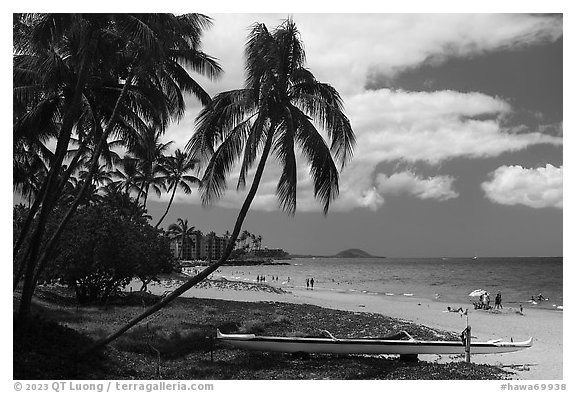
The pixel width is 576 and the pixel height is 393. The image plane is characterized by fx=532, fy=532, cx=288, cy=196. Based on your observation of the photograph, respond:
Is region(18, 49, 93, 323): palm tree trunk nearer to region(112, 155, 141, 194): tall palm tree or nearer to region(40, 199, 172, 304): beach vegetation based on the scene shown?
region(40, 199, 172, 304): beach vegetation

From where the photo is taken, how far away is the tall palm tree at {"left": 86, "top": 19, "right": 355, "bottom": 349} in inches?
354

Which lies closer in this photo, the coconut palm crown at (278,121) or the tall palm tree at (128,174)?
the coconut palm crown at (278,121)

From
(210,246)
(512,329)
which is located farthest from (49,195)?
(210,246)

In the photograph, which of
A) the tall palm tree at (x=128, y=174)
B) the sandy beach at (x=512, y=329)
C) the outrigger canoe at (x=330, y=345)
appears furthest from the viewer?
the tall palm tree at (x=128, y=174)

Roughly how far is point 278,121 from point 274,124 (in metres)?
0.12

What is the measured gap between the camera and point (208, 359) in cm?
1032

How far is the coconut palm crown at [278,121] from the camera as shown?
29.6ft

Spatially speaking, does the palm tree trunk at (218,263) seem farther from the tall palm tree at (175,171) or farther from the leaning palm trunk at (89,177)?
the tall palm tree at (175,171)

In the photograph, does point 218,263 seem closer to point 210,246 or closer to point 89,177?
point 89,177

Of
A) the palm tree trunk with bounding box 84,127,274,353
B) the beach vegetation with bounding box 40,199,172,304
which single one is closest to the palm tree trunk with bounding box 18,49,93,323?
the palm tree trunk with bounding box 84,127,274,353

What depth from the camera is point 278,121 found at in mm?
9266

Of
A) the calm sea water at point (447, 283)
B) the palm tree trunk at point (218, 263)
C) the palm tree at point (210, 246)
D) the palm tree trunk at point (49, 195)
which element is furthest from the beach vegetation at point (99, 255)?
the palm tree at point (210, 246)
